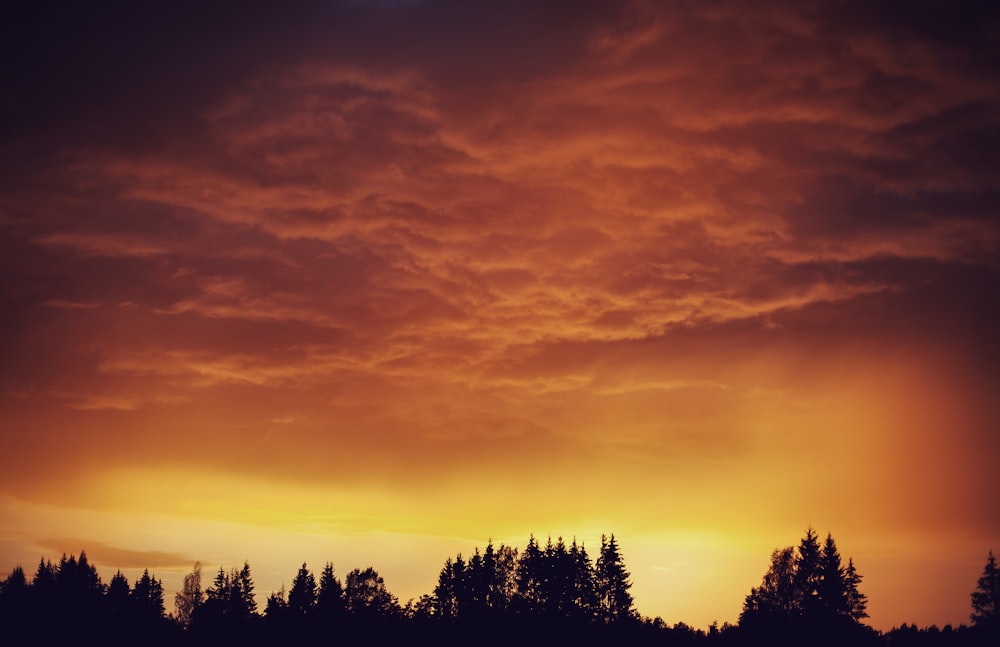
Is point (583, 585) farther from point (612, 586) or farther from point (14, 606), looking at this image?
point (14, 606)

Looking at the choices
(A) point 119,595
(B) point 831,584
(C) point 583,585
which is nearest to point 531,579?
(C) point 583,585

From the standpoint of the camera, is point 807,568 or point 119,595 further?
point 119,595

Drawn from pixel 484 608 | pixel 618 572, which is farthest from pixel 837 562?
pixel 484 608

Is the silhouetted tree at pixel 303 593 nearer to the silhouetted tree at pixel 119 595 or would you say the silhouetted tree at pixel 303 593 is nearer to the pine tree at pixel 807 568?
the silhouetted tree at pixel 119 595

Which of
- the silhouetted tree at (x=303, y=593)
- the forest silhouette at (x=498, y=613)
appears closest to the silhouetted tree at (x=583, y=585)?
the forest silhouette at (x=498, y=613)

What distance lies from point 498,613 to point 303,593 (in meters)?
38.5

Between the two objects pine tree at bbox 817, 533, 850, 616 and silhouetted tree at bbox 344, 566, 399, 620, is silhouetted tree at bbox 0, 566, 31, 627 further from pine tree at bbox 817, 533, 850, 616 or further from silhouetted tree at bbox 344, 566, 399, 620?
pine tree at bbox 817, 533, 850, 616

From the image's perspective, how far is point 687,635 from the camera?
139 meters

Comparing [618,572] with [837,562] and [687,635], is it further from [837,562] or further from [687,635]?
[837,562]

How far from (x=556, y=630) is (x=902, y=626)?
49144mm

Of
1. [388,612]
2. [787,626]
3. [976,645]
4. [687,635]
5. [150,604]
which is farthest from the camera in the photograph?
[150,604]

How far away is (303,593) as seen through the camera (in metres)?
167

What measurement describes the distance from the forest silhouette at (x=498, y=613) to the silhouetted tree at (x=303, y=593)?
0.20 metres

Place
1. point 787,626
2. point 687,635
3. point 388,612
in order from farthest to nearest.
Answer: point 388,612 → point 687,635 → point 787,626
